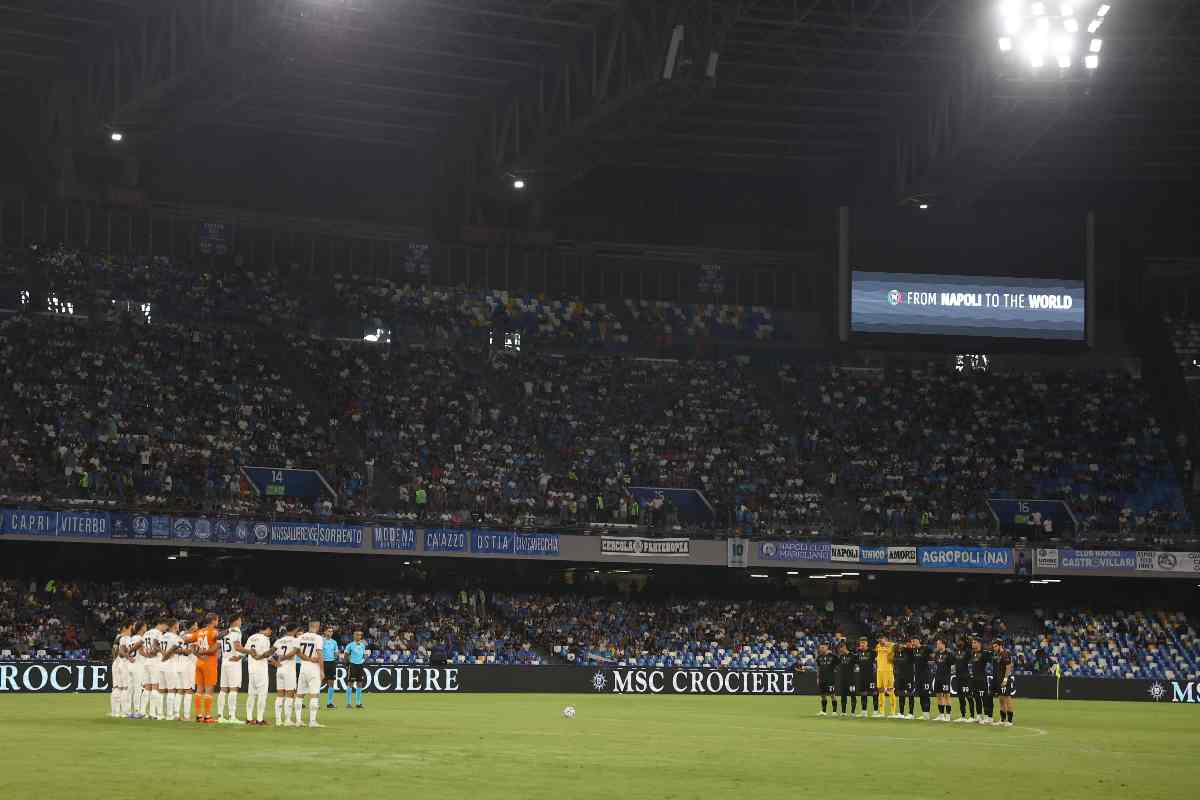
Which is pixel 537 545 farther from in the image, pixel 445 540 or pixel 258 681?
pixel 258 681

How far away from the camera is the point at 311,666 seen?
1142 inches

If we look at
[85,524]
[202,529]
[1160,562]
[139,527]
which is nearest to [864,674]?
[202,529]

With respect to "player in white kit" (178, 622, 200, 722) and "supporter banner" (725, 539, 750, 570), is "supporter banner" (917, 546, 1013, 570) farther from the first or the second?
"player in white kit" (178, 622, 200, 722)

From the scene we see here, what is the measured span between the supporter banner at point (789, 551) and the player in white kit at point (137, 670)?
34.2 meters

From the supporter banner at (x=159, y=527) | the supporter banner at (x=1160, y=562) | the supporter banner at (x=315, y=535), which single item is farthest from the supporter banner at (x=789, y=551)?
the supporter banner at (x=159, y=527)

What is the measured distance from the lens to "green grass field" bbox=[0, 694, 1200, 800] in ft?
61.8

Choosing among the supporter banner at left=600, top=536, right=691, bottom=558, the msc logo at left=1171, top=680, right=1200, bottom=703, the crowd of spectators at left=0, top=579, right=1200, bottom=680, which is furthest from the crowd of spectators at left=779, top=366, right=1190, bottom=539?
the supporter banner at left=600, top=536, right=691, bottom=558

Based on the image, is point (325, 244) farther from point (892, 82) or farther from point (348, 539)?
point (892, 82)

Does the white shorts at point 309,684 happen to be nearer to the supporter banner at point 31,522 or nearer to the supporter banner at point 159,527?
the supporter banner at point 31,522

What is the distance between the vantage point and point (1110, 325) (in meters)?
74.9

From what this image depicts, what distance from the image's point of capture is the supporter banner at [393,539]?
57.0 meters

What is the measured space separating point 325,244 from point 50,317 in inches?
505

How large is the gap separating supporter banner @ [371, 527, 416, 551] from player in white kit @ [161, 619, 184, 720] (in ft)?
86.0

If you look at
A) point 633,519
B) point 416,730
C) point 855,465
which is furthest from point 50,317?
point 416,730
